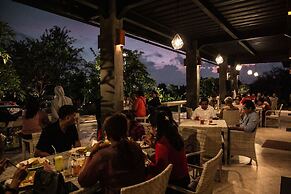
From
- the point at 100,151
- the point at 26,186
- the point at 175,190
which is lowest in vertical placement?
the point at 175,190

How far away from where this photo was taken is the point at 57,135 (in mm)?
3135

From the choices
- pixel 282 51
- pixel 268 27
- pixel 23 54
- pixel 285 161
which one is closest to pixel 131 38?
pixel 268 27

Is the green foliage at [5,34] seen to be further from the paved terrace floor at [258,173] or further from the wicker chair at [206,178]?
the wicker chair at [206,178]

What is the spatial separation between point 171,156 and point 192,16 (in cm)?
549

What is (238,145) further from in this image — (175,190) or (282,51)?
(282,51)

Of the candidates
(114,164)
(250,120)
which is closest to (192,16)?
(250,120)

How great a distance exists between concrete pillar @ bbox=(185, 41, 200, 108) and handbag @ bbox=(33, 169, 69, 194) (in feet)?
27.5

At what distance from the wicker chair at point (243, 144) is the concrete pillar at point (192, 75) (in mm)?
4818

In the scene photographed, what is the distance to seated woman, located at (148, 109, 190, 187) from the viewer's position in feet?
8.16

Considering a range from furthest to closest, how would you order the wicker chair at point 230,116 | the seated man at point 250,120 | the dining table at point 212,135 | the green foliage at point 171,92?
the green foliage at point 171,92 → the wicker chair at point 230,116 → the seated man at point 250,120 → the dining table at point 212,135

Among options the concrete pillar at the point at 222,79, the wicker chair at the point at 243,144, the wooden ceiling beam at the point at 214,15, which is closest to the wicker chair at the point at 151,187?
the wicker chair at the point at 243,144

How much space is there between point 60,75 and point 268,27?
33.3 feet

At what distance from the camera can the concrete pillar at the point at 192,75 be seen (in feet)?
31.6

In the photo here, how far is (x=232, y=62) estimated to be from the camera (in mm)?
16422
